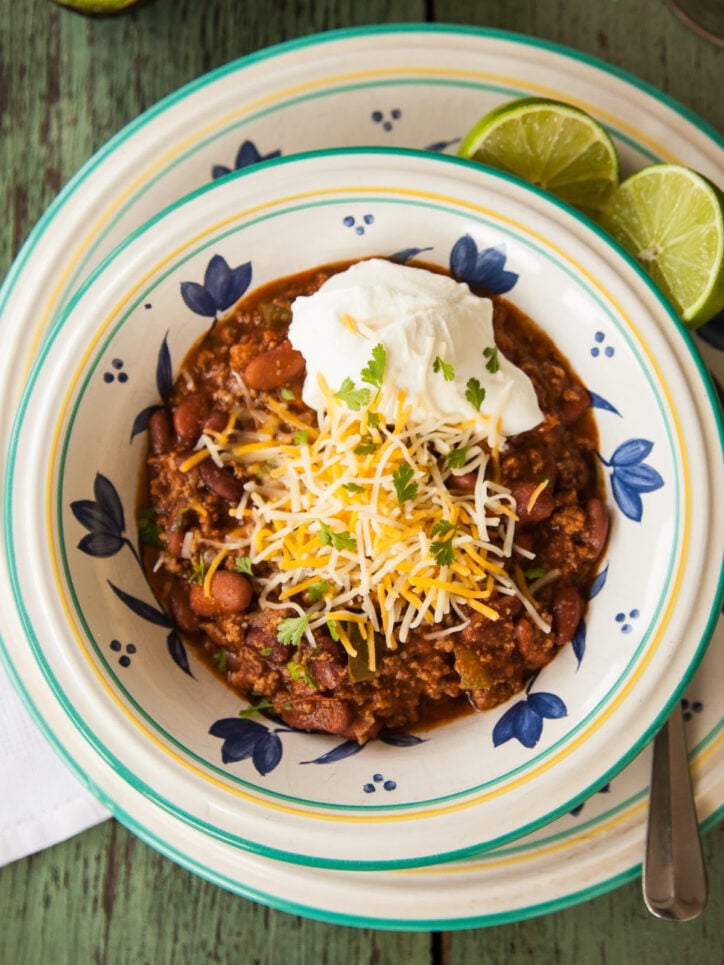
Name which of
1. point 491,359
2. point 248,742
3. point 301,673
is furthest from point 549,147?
point 248,742

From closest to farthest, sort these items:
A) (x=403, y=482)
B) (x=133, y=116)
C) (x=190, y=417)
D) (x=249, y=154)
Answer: (x=403, y=482) < (x=190, y=417) < (x=249, y=154) < (x=133, y=116)

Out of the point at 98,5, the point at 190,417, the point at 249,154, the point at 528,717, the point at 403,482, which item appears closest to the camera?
the point at 403,482

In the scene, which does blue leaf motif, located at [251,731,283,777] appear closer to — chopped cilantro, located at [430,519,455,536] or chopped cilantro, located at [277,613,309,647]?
chopped cilantro, located at [277,613,309,647]

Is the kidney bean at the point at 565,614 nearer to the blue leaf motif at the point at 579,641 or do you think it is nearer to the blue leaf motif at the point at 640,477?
the blue leaf motif at the point at 579,641

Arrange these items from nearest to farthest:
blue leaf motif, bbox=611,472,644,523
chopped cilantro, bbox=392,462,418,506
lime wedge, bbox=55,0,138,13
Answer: chopped cilantro, bbox=392,462,418,506 < blue leaf motif, bbox=611,472,644,523 < lime wedge, bbox=55,0,138,13

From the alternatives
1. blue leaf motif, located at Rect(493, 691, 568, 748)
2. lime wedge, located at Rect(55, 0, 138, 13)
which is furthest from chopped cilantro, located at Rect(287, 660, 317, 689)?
lime wedge, located at Rect(55, 0, 138, 13)

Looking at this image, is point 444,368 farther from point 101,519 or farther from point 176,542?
point 101,519

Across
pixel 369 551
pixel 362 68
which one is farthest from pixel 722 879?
pixel 362 68
